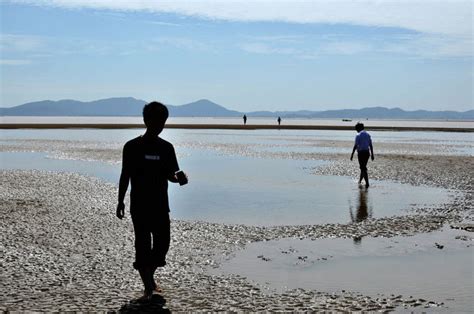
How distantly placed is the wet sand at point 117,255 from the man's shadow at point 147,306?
0.12 ft

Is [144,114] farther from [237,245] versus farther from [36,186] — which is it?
[36,186]

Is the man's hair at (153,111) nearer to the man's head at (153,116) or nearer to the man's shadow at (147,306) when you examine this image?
the man's head at (153,116)

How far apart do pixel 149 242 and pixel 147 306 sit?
83 centimetres

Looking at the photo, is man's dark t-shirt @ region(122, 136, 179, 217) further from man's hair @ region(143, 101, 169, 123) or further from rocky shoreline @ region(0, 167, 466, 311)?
rocky shoreline @ region(0, 167, 466, 311)

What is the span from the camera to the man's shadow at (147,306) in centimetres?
656

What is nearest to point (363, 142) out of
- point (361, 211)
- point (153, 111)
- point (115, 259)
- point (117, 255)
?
point (361, 211)

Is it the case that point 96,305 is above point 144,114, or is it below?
below

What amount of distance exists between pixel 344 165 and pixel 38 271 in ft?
70.6

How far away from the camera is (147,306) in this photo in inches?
264

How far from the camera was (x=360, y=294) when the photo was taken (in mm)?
7473

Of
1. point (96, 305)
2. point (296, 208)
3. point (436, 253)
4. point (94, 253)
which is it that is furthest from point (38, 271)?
point (296, 208)

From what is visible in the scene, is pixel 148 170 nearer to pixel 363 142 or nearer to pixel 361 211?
pixel 361 211

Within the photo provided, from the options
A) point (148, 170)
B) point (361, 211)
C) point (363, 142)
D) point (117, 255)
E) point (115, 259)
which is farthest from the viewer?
point (363, 142)

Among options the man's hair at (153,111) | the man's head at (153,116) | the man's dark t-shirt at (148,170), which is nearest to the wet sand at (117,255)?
the man's dark t-shirt at (148,170)
